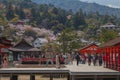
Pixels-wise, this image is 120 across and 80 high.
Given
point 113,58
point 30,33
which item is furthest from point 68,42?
point 30,33

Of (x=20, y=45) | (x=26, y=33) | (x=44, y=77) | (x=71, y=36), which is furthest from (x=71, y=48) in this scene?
(x=26, y=33)

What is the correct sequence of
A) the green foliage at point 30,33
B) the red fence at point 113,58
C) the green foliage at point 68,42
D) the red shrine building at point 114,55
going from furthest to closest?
the green foliage at point 30,33 < the green foliage at point 68,42 < the red fence at point 113,58 < the red shrine building at point 114,55

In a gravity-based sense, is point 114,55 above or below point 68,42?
above

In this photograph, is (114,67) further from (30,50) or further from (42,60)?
(30,50)

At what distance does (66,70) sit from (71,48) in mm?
58596

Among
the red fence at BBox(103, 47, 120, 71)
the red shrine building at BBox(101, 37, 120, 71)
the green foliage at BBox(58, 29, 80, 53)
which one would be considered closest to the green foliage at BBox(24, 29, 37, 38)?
the green foliage at BBox(58, 29, 80, 53)

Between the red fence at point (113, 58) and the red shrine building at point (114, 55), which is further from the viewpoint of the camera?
the red fence at point (113, 58)

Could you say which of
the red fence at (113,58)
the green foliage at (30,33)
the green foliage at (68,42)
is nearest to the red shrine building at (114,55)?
the red fence at (113,58)

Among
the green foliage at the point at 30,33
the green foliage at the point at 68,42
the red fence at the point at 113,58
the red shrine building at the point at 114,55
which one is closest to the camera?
the red shrine building at the point at 114,55

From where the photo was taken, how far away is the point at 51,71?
3316 centimetres

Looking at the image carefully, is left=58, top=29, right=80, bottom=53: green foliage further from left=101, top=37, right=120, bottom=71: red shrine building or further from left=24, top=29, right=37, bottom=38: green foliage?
left=24, top=29, right=37, bottom=38: green foliage

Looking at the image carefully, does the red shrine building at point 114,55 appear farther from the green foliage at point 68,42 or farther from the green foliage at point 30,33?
the green foliage at point 30,33

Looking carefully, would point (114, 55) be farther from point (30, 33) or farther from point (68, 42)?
point (30, 33)

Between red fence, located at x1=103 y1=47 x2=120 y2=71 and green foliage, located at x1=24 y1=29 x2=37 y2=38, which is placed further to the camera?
green foliage, located at x1=24 y1=29 x2=37 y2=38
